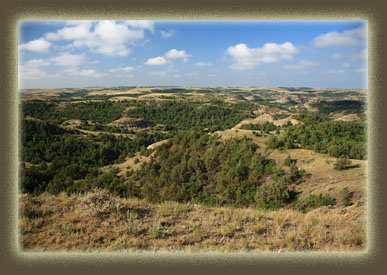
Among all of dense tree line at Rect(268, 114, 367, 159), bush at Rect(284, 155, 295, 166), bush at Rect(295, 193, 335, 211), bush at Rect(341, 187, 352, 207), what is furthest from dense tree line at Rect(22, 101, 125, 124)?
bush at Rect(341, 187, 352, 207)

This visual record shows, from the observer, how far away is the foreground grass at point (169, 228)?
3273 millimetres

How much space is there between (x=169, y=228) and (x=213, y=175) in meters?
14.2

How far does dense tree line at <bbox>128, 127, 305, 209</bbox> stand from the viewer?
12.2 metres

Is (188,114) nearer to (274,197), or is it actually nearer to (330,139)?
(330,139)

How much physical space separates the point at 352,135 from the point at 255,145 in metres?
8.50

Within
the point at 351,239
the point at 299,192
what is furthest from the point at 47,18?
the point at 299,192

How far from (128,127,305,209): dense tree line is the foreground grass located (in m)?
6.18

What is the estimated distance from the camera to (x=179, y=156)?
75.3 feet

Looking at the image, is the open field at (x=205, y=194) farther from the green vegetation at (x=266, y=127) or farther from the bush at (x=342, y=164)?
the green vegetation at (x=266, y=127)

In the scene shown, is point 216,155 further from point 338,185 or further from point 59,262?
point 59,262

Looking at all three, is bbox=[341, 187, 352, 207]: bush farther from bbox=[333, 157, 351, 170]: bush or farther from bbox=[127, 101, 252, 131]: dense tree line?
bbox=[127, 101, 252, 131]: dense tree line

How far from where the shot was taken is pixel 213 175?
17797 millimetres

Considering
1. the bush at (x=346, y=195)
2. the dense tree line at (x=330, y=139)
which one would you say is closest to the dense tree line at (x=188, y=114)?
the dense tree line at (x=330, y=139)

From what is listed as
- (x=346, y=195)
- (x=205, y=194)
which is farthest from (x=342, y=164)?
(x=205, y=194)
